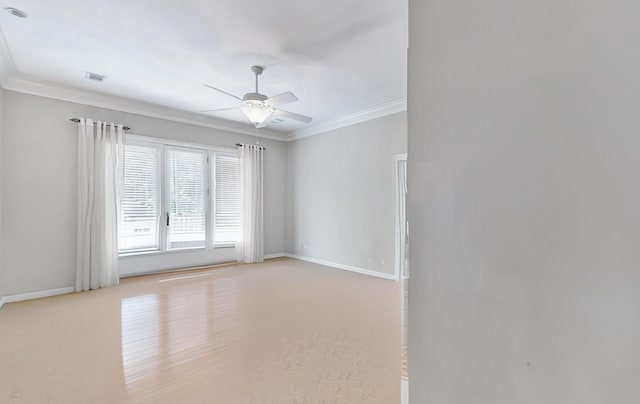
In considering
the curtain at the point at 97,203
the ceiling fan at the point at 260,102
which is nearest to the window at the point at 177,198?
the curtain at the point at 97,203

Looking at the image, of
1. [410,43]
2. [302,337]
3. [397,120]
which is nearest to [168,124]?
[397,120]

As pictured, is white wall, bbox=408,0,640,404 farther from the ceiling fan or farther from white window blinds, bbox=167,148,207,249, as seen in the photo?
white window blinds, bbox=167,148,207,249

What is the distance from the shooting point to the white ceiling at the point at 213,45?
2.35 metres

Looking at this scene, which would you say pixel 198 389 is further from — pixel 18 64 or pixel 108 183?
pixel 18 64

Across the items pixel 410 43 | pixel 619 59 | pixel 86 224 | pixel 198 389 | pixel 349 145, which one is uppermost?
pixel 349 145

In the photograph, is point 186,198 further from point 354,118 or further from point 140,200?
point 354,118

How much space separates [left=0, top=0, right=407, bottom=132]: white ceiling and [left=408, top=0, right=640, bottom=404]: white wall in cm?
233

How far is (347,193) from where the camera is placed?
5.28 metres

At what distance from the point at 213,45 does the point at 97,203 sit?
115 inches

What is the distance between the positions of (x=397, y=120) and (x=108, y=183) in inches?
Answer: 178

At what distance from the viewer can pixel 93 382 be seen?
6.42 ft

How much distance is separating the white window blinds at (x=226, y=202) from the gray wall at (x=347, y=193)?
4.09ft

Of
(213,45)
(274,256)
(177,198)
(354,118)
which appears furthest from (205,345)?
(354,118)

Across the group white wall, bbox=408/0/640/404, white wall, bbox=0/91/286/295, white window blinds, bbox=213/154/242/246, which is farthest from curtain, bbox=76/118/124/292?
white wall, bbox=408/0/640/404
